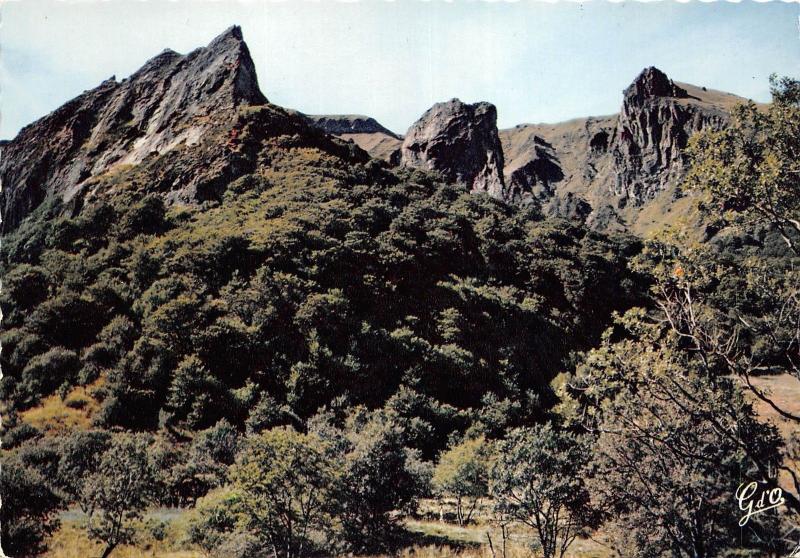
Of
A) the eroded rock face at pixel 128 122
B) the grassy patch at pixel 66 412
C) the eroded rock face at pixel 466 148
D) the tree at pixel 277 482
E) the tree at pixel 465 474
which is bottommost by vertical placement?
the tree at pixel 465 474

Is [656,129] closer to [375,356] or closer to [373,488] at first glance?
[375,356]

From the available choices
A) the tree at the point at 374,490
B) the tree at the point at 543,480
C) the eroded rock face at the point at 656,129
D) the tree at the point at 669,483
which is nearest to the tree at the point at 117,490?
the tree at the point at 374,490

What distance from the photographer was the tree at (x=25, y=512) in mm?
16219

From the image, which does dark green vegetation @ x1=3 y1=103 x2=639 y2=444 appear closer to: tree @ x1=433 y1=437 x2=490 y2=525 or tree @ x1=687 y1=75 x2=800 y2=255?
tree @ x1=433 y1=437 x2=490 y2=525

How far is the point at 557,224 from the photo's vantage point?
8531 centimetres

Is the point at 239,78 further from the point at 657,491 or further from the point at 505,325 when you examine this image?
the point at 657,491

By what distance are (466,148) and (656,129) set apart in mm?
104446

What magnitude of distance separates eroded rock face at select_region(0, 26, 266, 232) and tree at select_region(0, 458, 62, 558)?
65.2m

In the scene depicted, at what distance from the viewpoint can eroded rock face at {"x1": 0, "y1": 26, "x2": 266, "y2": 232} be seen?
77625 mm

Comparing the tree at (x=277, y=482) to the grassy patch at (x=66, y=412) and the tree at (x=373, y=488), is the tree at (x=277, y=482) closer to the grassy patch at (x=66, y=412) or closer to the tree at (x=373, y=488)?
the tree at (x=373, y=488)

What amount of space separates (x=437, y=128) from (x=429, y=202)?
234ft

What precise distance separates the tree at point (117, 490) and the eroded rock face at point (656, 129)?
659ft

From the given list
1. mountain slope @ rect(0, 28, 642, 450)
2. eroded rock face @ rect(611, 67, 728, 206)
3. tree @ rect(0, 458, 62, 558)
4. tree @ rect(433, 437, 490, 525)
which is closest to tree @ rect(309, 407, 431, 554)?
tree @ rect(433, 437, 490, 525)

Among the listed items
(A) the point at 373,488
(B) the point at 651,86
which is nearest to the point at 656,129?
(B) the point at 651,86
